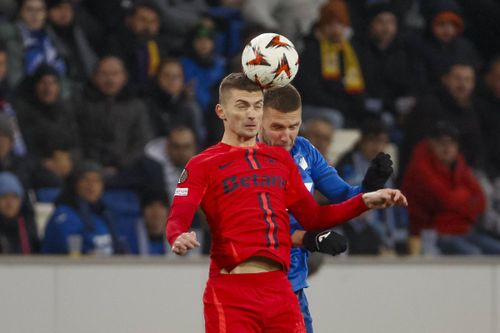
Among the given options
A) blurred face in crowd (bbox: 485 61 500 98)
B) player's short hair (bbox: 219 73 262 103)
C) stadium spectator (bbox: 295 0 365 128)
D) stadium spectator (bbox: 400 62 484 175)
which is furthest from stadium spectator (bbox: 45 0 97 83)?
player's short hair (bbox: 219 73 262 103)

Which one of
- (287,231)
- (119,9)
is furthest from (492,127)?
(287,231)

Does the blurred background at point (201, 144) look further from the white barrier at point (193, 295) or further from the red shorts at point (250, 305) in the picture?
the red shorts at point (250, 305)

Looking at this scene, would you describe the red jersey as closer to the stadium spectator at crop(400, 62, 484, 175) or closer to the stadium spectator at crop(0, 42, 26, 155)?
the stadium spectator at crop(0, 42, 26, 155)

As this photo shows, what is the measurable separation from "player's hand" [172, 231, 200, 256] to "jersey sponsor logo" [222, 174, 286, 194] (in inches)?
18.4

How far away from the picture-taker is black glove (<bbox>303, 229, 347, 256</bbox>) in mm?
5145

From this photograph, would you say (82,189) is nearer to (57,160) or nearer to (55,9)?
(57,160)

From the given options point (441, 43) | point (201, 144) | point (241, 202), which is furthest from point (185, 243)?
point (441, 43)

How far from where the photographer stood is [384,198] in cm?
496

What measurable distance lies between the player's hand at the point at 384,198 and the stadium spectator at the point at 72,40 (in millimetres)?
5405

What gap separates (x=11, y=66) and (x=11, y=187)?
52.2 inches

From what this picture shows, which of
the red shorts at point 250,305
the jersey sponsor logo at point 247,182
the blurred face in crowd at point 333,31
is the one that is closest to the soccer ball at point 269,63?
the jersey sponsor logo at point 247,182

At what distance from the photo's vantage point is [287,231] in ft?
16.9

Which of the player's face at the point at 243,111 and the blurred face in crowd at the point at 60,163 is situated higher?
the player's face at the point at 243,111

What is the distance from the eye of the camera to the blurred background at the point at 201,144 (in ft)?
27.4
